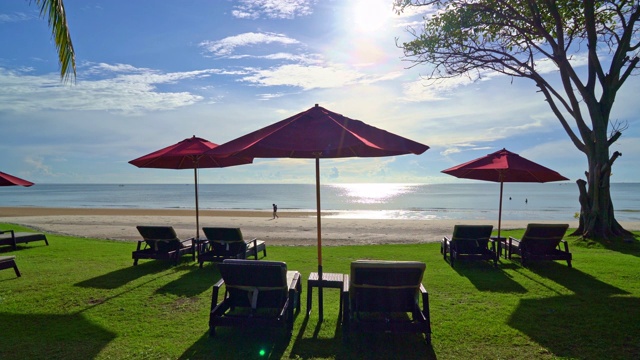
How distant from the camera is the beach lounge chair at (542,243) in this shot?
313 inches

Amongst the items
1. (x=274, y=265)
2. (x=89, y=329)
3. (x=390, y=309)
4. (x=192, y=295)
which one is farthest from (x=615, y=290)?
(x=89, y=329)

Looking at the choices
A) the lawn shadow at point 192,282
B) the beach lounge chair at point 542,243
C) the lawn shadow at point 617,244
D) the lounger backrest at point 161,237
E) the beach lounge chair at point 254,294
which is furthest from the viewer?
the lawn shadow at point 617,244

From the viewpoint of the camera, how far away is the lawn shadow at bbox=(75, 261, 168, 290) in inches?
262

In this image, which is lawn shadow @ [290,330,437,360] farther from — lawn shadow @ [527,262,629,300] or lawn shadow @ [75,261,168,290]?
lawn shadow @ [75,261,168,290]

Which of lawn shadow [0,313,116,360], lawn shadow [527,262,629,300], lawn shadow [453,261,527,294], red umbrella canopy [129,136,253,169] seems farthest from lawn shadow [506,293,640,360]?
red umbrella canopy [129,136,253,169]

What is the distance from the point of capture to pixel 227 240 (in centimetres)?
824

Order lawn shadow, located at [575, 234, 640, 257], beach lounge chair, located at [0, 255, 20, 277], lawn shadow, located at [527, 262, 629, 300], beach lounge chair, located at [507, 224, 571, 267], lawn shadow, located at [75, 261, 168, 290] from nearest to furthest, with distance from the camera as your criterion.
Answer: lawn shadow, located at [527, 262, 629, 300], lawn shadow, located at [75, 261, 168, 290], beach lounge chair, located at [0, 255, 20, 277], beach lounge chair, located at [507, 224, 571, 267], lawn shadow, located at [575, 234, 640, 257]

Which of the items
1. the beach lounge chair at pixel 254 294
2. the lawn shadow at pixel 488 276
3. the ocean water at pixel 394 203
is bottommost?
the ocean water at pixel 394 203

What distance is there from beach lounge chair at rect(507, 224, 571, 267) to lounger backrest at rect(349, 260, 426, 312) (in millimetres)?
5128

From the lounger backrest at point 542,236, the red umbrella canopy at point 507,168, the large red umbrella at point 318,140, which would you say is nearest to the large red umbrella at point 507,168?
the red umbrella canopy at point 507,168

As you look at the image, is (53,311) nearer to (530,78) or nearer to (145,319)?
(145,319)

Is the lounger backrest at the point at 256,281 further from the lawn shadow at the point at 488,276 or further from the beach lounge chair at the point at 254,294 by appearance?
the lawn shadow at the point at 488,276

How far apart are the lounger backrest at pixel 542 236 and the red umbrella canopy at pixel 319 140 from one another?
5273mm

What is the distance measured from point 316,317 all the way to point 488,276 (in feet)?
13.6
